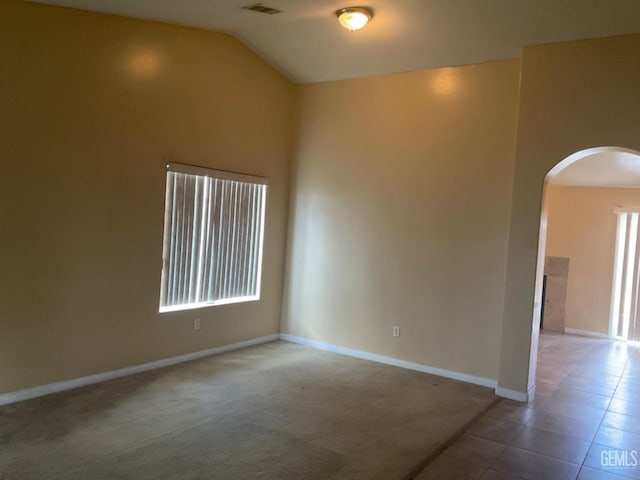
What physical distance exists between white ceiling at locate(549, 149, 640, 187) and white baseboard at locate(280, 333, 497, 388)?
2.28 meters

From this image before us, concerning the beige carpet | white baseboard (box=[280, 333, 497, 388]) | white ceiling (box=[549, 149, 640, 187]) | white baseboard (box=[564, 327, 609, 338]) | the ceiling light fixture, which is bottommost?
the beige carpet

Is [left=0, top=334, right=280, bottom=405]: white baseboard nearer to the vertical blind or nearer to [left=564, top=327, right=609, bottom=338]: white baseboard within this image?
[left=564, top=327, right=609, bottom=338]: white baseboard

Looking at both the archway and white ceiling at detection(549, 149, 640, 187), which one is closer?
the archway

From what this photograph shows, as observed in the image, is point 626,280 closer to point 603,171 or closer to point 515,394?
point 603,171

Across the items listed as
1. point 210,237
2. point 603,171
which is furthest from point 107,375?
point 603,171

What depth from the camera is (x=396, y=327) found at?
527 cm

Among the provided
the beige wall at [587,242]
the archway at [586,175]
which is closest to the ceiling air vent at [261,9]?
the archway at [586,175]

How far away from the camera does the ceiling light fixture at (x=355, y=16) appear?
4.02 meters

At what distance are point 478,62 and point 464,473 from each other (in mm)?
3611

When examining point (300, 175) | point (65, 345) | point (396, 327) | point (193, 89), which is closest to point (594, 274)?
point (396, 327)

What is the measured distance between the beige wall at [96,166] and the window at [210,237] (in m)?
0.13

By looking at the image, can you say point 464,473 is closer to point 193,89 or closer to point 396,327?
point 396,327

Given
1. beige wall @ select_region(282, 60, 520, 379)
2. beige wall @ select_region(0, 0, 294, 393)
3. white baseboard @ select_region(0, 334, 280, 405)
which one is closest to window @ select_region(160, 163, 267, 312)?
beige wall @ select_region(0, 0, 294, 393)

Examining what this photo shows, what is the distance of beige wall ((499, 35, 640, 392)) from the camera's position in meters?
3.87
